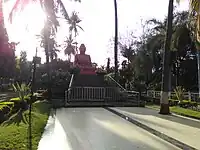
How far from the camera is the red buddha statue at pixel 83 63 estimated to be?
1494 inches

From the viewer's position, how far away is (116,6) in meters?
35.8

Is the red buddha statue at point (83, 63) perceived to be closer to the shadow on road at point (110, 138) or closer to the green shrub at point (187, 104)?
the green shrub at point (187, 104)

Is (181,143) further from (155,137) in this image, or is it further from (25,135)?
(25,135)

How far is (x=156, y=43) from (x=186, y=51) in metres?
3.54

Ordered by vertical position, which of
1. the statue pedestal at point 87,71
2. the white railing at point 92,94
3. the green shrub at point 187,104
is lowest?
the green shrub at point 187,104

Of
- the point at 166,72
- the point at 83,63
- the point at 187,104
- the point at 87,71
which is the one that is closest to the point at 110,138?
the point at 166,72

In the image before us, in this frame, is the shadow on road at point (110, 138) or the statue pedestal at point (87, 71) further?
the statue pedestal at point (87, 71)

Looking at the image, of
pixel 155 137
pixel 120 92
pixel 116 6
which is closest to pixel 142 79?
pixel 116 6

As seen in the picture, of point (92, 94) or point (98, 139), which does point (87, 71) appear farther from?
point (98, 139)

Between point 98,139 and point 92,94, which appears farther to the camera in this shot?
point 92,94

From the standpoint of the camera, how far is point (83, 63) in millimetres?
40812

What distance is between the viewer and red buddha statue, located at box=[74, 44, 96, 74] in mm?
37938

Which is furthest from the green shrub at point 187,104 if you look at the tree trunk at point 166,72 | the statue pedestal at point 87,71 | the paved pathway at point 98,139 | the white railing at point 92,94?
the statue pedestal at point 87,71

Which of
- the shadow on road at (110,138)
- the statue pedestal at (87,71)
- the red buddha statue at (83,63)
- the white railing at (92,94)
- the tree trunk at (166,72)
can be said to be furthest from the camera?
the red buddha statue at (83,63)
